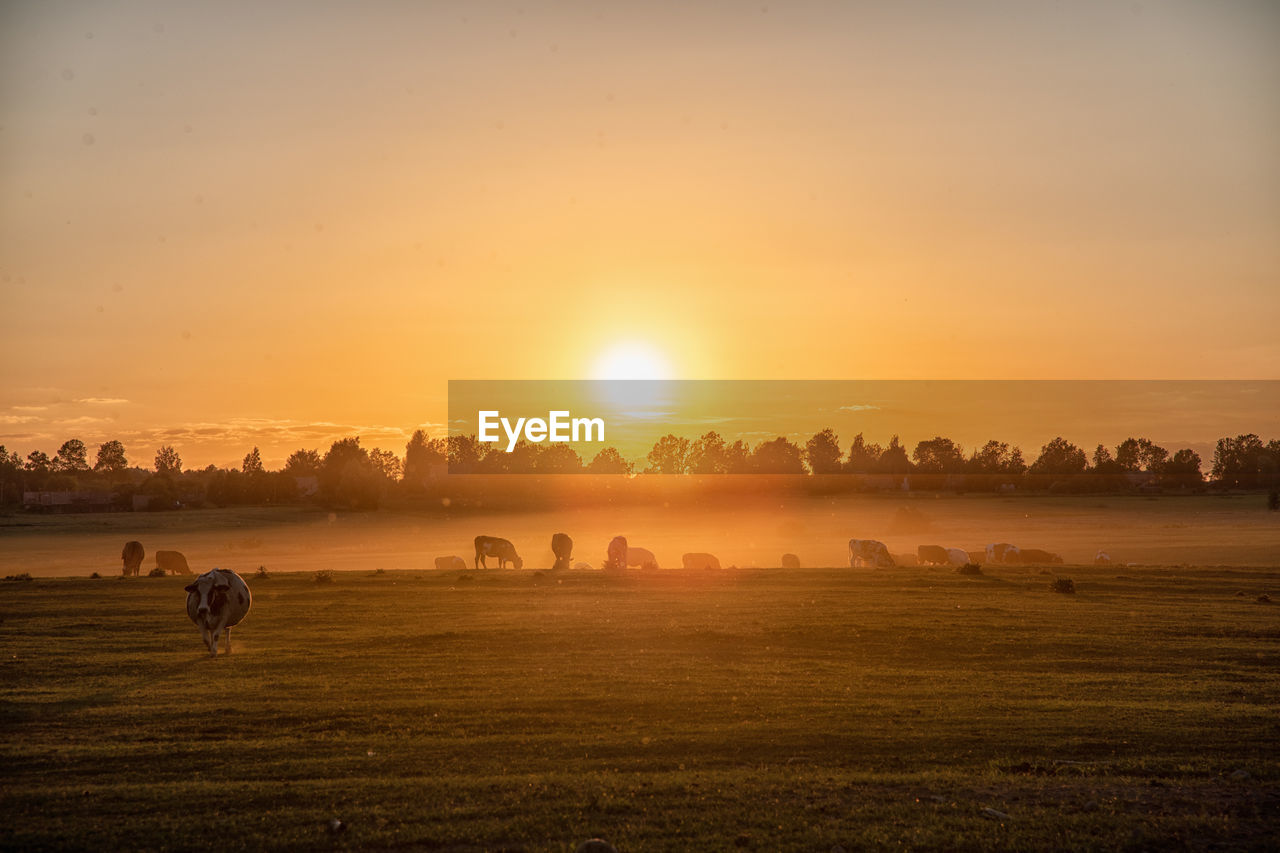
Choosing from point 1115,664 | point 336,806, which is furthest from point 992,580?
point 336,806

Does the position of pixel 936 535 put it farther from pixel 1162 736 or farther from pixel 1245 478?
pixel 1162 736

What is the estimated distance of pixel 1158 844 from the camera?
11227mm

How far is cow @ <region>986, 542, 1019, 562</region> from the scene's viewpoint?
63188mm

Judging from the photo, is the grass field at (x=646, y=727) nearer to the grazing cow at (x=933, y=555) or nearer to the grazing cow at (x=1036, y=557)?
the grazing cow at (x=1036, y=557)

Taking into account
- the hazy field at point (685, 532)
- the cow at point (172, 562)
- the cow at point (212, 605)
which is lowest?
the hazy field at point (685, 532)

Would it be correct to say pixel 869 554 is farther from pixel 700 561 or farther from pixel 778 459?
pixel 778 459

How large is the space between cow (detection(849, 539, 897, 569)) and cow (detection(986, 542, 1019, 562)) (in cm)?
869

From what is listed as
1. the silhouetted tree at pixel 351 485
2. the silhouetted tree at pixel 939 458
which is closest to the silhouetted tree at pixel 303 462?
the silhouetted tree at pixel 351 485

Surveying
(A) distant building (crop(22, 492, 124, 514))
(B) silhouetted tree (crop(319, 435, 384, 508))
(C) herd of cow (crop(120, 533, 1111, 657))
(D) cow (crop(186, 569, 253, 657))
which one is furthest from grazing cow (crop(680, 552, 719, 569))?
(A) distant building (crop(22, 492, 124, 514))

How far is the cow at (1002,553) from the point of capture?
63.2 metres

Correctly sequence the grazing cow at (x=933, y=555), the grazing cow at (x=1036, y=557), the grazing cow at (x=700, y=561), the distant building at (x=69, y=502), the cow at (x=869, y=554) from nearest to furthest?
the cow at (x=869, y=554) → the grazing cow at (x=1036, y=557) → the grazing cow at (x=700, y=561) → the grazing cow at (x=933, y=555) → the distant building at (x=69, y=502)

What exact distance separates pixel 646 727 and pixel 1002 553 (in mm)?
53884

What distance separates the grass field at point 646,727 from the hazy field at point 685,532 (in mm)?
38464

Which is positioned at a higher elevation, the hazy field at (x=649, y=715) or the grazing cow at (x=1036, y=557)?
the hazy field at (x=649, y=715)
